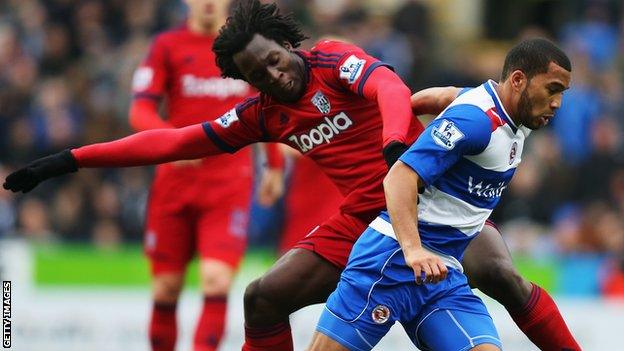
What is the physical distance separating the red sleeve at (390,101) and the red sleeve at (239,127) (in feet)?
2.12

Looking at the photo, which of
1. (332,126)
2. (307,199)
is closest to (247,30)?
(332,126)

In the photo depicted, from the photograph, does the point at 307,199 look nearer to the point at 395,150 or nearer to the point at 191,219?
the point at 191,219

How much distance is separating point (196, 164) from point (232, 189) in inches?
12.3

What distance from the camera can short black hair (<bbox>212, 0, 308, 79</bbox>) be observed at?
6301mm

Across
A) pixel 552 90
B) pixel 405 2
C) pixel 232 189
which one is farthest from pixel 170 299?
pixel 405 2

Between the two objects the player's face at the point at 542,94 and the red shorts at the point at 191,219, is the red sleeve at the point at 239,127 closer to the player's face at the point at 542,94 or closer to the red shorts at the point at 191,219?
the player's face at the point at 542,94

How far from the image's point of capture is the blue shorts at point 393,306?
19.4 feet

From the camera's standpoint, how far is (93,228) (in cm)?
1298

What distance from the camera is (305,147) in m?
6.55

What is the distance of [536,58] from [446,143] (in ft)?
1.87

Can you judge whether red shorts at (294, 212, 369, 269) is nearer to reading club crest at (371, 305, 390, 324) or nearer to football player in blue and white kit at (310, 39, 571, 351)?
football player in blue and white kit at (310, 39, 571, 351)

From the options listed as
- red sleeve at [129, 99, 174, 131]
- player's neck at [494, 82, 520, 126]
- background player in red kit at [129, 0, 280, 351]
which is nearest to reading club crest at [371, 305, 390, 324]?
player's neck at [494, 82, 520, 126]

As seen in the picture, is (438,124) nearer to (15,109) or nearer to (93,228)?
(93,228)

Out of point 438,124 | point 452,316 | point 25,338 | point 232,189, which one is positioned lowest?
point 25,338
